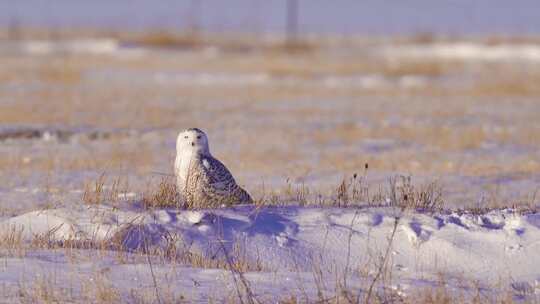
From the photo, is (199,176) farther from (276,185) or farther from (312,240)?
(276,185)

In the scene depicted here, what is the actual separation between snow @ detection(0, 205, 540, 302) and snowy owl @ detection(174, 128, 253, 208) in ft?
1.03

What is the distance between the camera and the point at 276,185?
12.8 meters

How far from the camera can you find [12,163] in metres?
14.4

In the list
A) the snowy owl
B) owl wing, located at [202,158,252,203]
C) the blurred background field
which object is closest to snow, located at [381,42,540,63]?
the blurred background field

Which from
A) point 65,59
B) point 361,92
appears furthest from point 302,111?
point 65,59

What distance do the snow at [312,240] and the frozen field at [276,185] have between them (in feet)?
0.05

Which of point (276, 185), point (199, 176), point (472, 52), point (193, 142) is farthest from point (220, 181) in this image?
point (472, 52)

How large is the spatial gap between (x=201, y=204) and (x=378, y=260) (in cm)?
160

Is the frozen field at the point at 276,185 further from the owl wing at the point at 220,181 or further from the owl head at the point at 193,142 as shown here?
the owl head at the point at 193,142

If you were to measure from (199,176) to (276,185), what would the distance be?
4263mm

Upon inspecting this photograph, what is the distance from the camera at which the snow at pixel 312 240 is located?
7.23 m

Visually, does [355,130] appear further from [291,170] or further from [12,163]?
[12,163]

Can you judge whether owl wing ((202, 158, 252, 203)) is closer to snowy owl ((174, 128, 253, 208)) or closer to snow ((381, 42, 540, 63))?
snowy owl ((174, 128, 253, 208))

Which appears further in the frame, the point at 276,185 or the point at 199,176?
the point at 276,185
